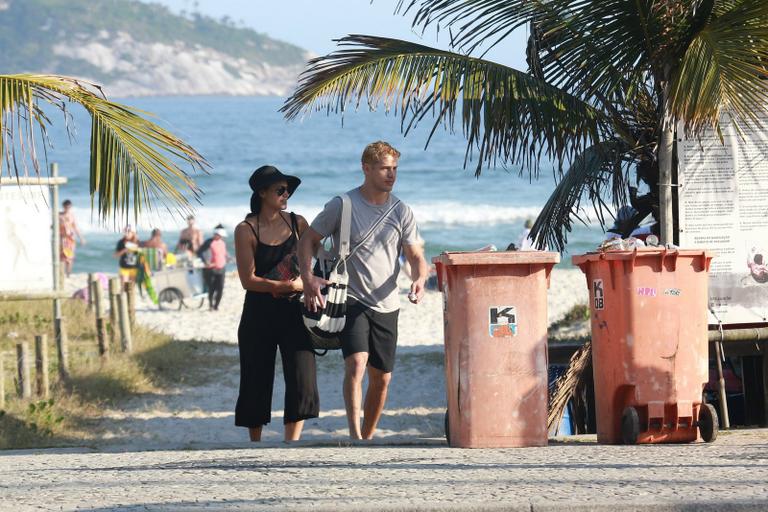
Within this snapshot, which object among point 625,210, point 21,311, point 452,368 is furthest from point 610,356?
point 21,311

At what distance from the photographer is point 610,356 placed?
287 inches

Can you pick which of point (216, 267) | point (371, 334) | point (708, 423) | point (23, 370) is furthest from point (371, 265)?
point (216, 267)

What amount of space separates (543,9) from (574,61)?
Answer: 41cm

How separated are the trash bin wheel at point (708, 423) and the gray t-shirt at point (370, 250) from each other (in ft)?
6.02

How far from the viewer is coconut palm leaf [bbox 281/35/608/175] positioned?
8.45 meters

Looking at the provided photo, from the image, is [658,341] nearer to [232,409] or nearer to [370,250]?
[370,250]

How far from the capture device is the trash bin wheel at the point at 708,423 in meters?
7.18

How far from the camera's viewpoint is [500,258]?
705 cm

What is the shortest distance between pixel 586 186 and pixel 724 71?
1930 millimetres

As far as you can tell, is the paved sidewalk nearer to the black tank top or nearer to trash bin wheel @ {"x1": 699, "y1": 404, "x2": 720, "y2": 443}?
trash bin wheel @ {"x1": 699, "y1": 404, "x2": 720, "y2": 443}

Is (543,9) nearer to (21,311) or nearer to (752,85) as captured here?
→ (752,85)

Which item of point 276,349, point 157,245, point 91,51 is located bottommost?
point 276,349

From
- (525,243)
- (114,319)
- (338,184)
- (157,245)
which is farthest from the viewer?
(338,184)

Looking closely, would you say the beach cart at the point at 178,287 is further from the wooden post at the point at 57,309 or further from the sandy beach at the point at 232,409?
the wooden post at the point at 57,309
